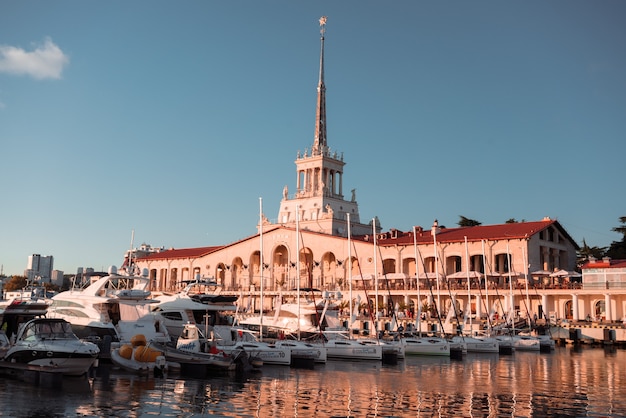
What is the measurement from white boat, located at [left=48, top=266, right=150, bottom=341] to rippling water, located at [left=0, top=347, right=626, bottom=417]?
418 centimetres

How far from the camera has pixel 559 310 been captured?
62062mm

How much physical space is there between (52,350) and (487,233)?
173 ft

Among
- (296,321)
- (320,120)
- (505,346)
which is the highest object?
(320,120)

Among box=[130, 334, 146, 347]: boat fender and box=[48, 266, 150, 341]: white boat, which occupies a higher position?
box=[48, 266, 150, 341]: white boat

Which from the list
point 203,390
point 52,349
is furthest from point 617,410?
point 52,349

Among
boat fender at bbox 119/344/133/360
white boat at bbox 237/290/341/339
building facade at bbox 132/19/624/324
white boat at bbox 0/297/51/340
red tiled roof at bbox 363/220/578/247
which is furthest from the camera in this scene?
red tiled roof at bbox 363/220/578/247

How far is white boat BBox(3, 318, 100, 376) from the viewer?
23781 mm

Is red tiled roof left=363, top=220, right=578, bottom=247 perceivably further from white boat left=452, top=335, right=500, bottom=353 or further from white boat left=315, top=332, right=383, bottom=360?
white boat left=315, top=332, right=383, bottom=360

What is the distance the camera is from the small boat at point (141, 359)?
27438mm

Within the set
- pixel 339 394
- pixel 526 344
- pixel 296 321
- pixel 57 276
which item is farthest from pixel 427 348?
pixel 57 276

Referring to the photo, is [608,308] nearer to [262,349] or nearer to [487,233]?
[487,233]

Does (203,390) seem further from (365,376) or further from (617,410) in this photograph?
(617,410)

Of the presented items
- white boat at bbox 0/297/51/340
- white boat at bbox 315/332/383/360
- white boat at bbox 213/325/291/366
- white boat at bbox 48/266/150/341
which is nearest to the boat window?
white boat at bbox 48/266/150/341

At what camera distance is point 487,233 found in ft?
223
